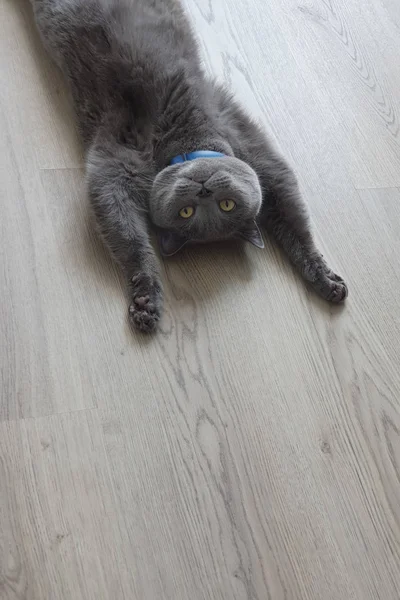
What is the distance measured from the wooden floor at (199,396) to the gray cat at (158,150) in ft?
0.22

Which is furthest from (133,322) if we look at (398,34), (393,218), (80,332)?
(398,34)

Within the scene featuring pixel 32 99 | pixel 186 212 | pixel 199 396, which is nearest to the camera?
pixel 199 396

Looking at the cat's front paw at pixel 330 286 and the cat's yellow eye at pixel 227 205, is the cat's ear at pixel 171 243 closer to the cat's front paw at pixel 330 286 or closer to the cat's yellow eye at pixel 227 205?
the cat's yellow eye at pixel 227 205

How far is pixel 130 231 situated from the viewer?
1.45 m

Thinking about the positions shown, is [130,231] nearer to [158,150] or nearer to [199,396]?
[158,150]

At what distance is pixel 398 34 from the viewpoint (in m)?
2.05

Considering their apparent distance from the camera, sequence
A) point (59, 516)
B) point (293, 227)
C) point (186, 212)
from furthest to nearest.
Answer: point (293, 227)
point (186, 212)
point (59, 516)

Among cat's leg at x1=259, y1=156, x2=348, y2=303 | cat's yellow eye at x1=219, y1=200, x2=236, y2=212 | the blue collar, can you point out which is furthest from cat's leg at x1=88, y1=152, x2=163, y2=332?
cat's leg at x1=259, y1=156, x2=348, y2=303

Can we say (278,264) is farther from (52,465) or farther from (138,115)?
(52,465)

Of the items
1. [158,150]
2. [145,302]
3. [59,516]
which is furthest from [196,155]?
[59,516]

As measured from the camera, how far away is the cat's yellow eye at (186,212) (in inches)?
56.5

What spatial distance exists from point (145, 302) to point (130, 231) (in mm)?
189

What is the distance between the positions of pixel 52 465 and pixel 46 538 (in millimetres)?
138

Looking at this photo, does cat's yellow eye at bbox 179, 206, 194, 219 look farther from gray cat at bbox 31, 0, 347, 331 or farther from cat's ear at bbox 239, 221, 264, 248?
cat's ear at bbox 239, 221, 264, 248
